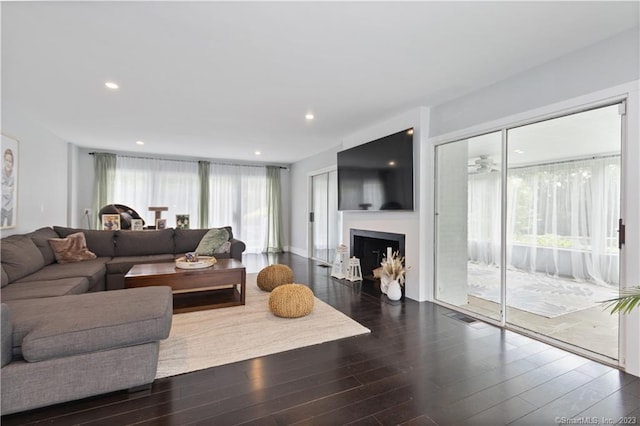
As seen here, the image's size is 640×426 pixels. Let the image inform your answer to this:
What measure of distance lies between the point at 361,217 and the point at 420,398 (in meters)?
3.37

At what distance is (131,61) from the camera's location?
2.60m

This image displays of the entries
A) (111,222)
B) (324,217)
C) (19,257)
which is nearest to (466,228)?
(324,217)

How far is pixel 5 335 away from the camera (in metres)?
1.58

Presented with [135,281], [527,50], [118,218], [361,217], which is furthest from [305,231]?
[527,50]

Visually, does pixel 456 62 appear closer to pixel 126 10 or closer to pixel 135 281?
pixel 126 10

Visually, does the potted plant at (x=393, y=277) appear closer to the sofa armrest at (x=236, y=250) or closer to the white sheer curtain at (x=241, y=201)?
the sofa armrest at (x=236, y=250)

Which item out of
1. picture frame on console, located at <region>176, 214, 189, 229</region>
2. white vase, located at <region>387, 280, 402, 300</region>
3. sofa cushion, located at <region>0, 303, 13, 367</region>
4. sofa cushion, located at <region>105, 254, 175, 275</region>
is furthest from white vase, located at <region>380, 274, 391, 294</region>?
picture frame on console, located at <region>176, 214, 189, 229</region>

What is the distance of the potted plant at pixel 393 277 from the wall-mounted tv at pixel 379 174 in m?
0.74

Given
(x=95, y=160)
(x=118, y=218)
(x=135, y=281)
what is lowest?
(x=135, y=281)

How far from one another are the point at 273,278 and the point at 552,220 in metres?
3.45

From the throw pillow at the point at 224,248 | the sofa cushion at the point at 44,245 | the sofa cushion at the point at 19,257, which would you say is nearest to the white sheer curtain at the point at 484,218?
the throw pillow at the point at 224,248

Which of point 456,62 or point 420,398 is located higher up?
point 456,62

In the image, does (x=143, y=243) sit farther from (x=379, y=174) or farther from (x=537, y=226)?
(x=537, y=226)

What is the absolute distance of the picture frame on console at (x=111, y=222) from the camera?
5.51 meters
